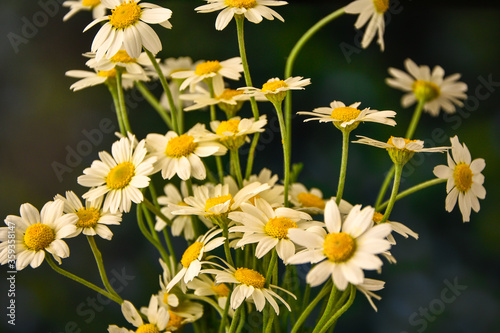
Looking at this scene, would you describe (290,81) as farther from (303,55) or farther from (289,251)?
(303,55)

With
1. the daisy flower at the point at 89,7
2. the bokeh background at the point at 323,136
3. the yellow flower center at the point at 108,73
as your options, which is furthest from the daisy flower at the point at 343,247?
the bokeh background at the point at 323,136

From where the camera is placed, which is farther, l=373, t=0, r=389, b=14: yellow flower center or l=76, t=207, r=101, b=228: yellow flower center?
l=373, t=0, r=389, b=14: yellow flower center

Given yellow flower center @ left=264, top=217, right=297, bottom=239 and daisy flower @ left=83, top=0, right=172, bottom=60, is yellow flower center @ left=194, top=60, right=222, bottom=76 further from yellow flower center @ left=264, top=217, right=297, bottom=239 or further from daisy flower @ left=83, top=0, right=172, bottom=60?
yellow flower center @ left=264, top=217, right=297, bottom=239

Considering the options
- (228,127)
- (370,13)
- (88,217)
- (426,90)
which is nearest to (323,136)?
(426,90)

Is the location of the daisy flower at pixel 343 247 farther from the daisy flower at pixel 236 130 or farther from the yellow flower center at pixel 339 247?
the daisy flower at pixel 236 130

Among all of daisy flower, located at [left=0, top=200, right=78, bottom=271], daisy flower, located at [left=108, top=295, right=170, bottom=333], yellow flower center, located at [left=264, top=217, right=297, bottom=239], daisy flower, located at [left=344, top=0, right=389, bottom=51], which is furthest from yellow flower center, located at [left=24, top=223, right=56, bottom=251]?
daisy flower, located at [left=344, top=0, right=389, bottom=51]
